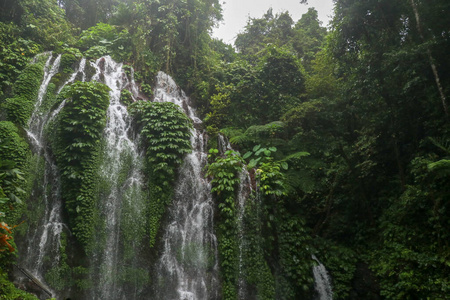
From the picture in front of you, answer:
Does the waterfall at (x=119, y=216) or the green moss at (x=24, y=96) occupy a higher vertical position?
the green moss at (x=24, y=96)

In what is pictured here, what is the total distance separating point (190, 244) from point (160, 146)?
11.1ft

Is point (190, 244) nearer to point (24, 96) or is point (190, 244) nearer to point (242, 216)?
point (242, 216)

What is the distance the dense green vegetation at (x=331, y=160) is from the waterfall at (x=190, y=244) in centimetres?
38

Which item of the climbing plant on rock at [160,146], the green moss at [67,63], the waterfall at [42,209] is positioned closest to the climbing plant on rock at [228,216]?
the climbing plant on rock at [160,146]

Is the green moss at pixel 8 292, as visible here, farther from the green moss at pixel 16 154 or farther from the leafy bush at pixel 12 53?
the leafy bush at pixel 12 53

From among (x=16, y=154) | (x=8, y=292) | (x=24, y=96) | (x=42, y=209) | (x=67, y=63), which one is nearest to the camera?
(x=8, y=292)

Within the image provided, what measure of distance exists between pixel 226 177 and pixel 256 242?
2259 millimetres

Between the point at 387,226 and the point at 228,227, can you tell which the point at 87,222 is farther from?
the point at 387,226

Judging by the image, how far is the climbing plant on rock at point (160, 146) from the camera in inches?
324

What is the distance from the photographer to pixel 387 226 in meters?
7.52

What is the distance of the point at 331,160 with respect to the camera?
1029cm

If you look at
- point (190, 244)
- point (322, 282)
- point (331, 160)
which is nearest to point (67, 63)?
point (190, 244)

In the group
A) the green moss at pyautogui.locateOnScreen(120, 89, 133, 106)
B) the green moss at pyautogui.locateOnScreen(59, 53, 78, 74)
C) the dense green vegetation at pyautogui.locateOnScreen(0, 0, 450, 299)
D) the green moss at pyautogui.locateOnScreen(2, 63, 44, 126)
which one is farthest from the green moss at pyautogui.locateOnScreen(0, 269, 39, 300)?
the green moss at pyautogui.locateOnScreen(59, 53, 78, 74)

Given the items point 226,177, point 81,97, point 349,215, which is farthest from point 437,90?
point 81,97
